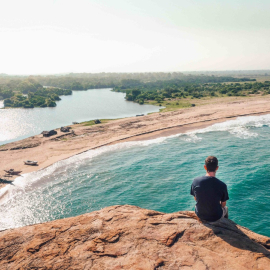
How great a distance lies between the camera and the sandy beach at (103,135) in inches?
1416

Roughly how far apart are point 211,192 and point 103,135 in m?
41.0

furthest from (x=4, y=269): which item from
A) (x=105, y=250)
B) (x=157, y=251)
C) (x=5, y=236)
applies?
(x=157, y=251)

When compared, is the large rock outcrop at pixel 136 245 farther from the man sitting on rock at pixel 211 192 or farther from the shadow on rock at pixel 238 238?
the man sitting on rock at pixel 211 192

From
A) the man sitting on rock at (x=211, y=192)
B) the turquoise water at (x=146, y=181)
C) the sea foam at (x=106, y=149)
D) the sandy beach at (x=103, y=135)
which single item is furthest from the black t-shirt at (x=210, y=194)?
the sandy beach at (x=103, y=135)

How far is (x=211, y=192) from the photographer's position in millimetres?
6395

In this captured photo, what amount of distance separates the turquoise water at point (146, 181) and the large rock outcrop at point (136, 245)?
39.8 feet

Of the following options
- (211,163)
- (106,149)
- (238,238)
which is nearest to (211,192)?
(211,163)

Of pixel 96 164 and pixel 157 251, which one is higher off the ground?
pixel 157 251

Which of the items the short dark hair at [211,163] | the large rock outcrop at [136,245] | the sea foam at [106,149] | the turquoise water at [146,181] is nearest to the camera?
the large rock outcrop at [136,245]

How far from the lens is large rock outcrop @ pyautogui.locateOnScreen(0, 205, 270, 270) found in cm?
561

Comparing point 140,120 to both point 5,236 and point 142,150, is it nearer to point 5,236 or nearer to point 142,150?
point 142,150

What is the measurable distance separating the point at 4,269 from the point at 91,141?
37149 mm

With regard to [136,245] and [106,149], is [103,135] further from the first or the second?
[136,245]

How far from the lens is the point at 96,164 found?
32594 millimetres
